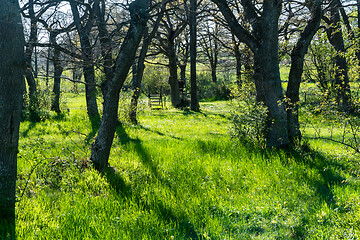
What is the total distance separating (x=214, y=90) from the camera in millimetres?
36406

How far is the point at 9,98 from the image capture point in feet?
12.8

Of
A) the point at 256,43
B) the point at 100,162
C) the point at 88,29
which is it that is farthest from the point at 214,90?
the point at 100,162

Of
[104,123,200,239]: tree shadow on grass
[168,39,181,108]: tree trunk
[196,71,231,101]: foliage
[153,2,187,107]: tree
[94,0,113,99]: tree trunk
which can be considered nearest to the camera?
[104,123,200,239]: tree shadow on grass

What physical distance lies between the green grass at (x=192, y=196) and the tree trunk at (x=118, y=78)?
41cm

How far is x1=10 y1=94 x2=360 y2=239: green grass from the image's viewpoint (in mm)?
3885

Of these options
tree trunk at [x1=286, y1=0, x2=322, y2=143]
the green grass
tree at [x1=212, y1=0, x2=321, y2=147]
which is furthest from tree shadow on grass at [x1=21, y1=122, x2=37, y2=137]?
tree trunk at [x1=286, y1=0, x2=322, y2=143]

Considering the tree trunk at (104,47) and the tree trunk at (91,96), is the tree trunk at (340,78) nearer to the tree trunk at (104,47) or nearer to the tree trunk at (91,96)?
the tree trunk at (104,47)

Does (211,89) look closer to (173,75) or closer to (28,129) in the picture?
(173,75)

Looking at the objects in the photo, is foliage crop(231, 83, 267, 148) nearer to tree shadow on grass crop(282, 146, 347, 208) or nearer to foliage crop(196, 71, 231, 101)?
tree shadow on grass crop(282, 146, 347, 208)

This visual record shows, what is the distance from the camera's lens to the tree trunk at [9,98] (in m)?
3.80

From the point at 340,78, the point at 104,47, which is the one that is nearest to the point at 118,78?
the point at 104,47

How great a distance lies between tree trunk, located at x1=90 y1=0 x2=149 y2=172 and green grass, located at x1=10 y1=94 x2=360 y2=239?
405 mm

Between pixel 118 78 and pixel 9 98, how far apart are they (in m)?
2.21

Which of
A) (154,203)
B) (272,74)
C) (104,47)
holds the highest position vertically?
(104,47)
